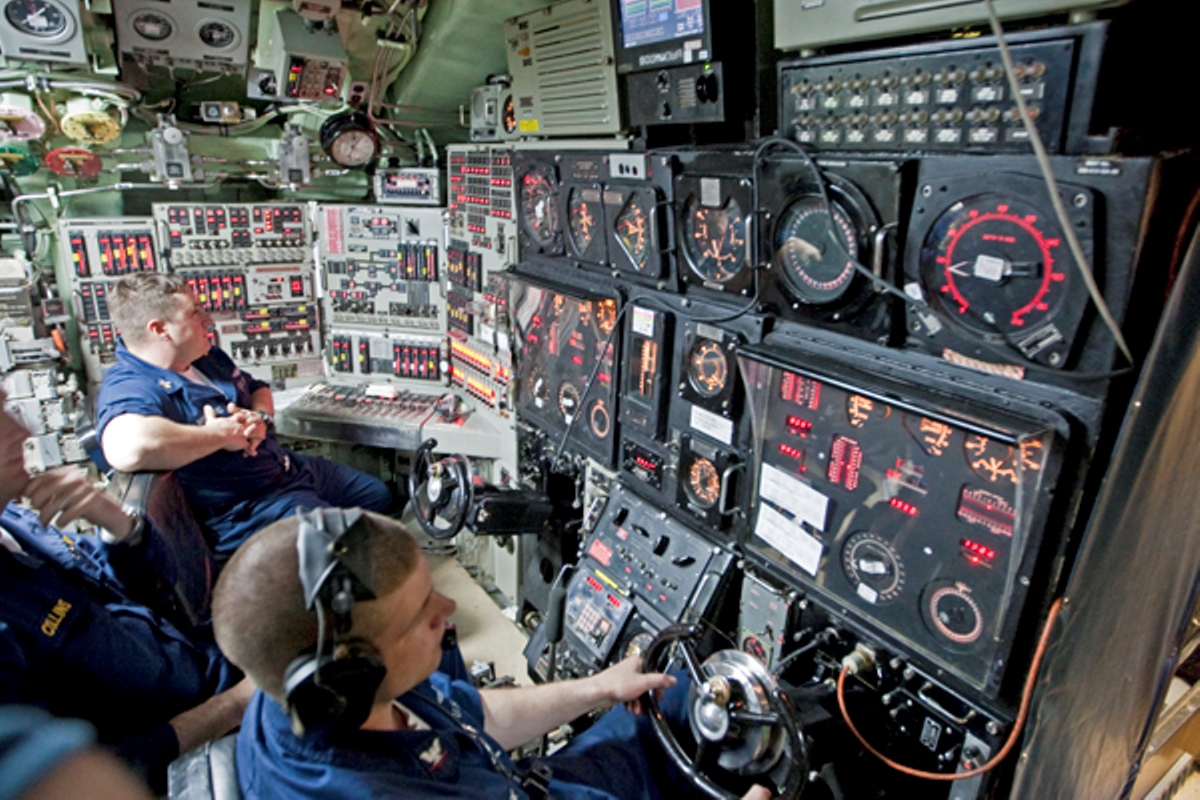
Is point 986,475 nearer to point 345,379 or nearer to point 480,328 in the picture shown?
point 480,328

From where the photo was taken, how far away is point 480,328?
3680 mm

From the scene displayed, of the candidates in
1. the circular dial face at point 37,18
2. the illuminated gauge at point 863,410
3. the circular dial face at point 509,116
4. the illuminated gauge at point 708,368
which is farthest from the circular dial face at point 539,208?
the circular dial face at point 37,18

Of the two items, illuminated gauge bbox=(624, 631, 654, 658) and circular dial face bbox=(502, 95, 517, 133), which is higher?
circular dial face bbox=(502, 95, 517, 133)

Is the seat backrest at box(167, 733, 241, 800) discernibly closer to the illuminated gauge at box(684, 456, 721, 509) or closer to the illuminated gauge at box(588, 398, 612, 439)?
the illuminated gauge at box(684, 456, 721, 509)

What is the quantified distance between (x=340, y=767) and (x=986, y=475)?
1377mm

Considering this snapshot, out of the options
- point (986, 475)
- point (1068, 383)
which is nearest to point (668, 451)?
point (986, 475)

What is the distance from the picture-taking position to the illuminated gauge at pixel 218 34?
3.49m

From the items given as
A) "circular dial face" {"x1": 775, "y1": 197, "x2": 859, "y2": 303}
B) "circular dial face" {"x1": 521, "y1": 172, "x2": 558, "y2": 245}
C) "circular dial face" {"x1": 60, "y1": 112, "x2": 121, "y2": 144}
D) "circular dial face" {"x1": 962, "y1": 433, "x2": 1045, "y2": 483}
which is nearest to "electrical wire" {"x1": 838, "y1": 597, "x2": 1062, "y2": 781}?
"circular dial face" {"x1": 962, "y1": 433, "x2": 1045, "y2": 483}

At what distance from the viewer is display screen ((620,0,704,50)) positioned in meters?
2.12

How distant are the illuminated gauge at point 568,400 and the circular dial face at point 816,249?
120 centimetres

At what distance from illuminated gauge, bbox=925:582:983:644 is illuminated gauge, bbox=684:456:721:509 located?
2.45ft

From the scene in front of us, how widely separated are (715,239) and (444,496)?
139cm

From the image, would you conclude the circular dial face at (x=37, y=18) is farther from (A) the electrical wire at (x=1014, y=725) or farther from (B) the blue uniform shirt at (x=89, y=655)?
(A) the electrical wire at (x=1014, y=725)

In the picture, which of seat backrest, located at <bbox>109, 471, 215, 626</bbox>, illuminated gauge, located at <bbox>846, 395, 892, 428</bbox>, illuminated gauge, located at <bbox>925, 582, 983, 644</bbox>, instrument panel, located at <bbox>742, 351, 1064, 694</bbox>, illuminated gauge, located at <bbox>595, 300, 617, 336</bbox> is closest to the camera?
instrument panel, located at <bbox>742, 351, 1064, 694</bbox>
